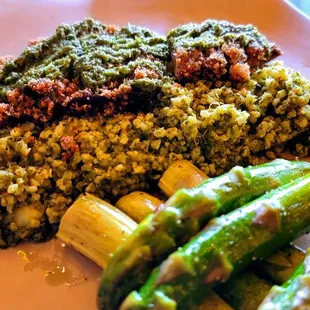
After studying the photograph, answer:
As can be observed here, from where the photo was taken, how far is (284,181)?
1.75 meters

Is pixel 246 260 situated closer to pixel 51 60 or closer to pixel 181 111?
pixel 181 111

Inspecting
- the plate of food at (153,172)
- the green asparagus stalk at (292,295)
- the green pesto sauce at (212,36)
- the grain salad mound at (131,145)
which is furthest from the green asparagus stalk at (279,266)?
the green pesto sauce at (212,36)

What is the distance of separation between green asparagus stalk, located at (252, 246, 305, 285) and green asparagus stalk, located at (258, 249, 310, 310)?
0.48 ft

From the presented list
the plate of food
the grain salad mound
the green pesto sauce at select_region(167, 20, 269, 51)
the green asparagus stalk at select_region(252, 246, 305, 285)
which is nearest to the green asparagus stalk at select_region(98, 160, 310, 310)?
the plate of food

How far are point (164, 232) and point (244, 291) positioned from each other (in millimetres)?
306

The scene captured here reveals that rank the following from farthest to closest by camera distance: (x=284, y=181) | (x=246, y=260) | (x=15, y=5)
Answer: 1. (x=15, y=5)
2. (x=284, y=181)
3. (x=246, y=260)

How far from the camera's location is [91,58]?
207 centimetres

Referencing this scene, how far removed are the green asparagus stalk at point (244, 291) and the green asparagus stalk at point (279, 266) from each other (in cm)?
3

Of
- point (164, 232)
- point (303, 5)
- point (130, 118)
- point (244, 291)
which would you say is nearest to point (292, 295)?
point (244, 291)

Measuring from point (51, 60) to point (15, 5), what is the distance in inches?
34.6

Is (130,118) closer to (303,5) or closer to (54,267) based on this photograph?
(54,267)

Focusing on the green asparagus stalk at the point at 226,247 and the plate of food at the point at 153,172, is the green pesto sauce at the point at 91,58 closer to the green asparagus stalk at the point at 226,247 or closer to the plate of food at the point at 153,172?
the plate of food at the point at 153,172

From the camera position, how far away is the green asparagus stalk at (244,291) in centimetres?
154

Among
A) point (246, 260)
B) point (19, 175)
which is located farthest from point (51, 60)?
point (246, 260)
